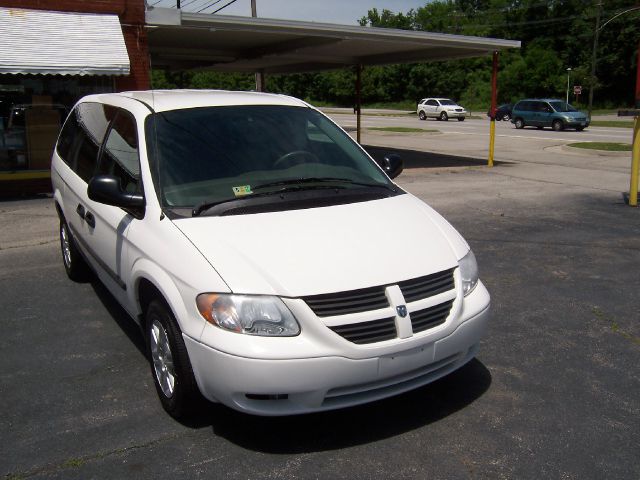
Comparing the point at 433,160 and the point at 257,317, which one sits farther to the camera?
the point at 433,160

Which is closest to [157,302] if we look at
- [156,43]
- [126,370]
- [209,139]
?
[126,370]

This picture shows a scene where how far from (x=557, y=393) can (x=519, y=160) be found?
598 inches

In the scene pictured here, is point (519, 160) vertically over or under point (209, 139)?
under

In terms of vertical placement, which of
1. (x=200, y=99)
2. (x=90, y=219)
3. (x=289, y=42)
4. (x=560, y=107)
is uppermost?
(x=289, y=42)

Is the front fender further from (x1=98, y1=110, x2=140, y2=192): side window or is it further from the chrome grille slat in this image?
(x1=98, y1=110, x2=140, y2=192): side window

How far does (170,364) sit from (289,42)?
595 inches

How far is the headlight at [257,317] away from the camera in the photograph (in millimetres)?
3094

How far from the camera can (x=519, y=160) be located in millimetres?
18156

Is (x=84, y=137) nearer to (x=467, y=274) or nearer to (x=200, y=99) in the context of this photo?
(x=200, y=99)

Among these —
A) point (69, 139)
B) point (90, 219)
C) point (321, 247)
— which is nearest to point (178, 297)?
point (321, 247)

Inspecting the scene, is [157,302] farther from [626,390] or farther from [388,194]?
[626,390]

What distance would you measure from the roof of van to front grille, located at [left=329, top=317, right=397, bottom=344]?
2.19 metres

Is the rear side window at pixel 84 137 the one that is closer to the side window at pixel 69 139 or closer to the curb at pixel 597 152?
the side window at pixel 69 139

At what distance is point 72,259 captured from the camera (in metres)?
6.08
